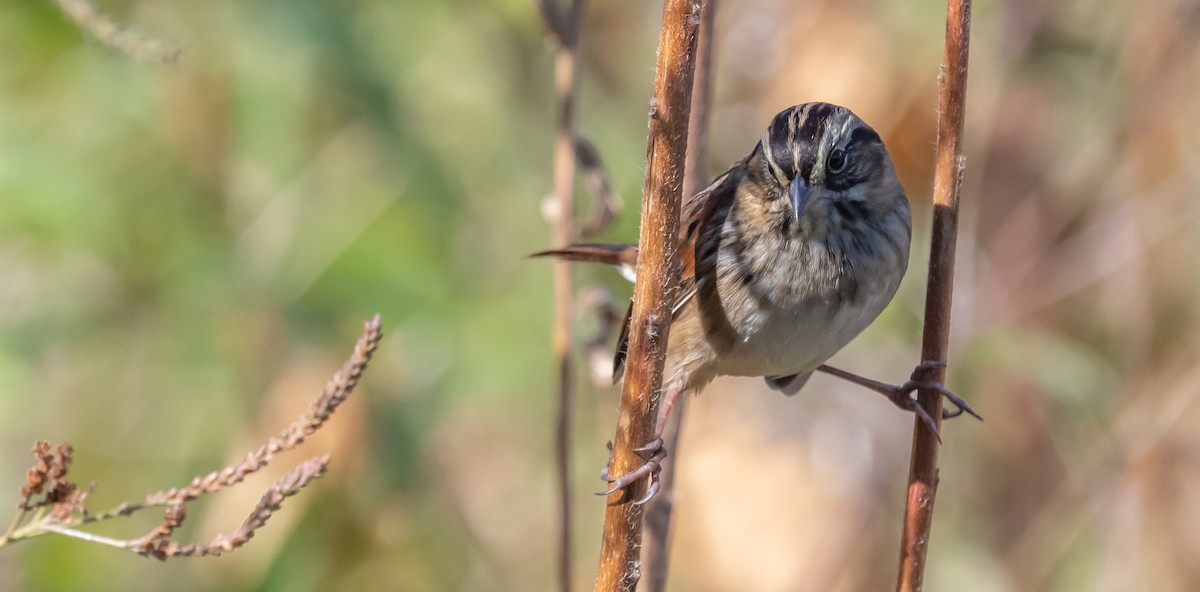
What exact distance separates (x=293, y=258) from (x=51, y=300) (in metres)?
0.68

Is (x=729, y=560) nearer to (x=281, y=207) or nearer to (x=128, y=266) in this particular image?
(x=281, y=207)

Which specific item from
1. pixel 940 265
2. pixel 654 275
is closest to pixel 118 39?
pixel 654 275

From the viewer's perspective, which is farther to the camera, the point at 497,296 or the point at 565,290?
the point at 497,296

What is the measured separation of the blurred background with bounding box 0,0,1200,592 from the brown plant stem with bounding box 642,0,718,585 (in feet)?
3.76

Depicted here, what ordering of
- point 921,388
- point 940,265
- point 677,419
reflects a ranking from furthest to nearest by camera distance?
point 677,419 < point 921,388 < point 940,265

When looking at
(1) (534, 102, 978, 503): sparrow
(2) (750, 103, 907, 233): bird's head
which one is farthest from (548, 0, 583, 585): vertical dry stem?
(2) (750, 103, 907, 233): bird's head

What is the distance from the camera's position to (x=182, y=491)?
1.35 m

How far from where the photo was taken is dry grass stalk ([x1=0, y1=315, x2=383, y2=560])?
1310mm

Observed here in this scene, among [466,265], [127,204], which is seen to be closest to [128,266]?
[127,204]

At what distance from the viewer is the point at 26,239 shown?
3295 millimetres

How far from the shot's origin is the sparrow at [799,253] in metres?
2.23

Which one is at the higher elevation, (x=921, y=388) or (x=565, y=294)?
(x=565, y=294)

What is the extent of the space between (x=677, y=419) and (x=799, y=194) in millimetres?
512

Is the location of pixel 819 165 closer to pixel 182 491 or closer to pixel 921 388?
pixel 921 388
